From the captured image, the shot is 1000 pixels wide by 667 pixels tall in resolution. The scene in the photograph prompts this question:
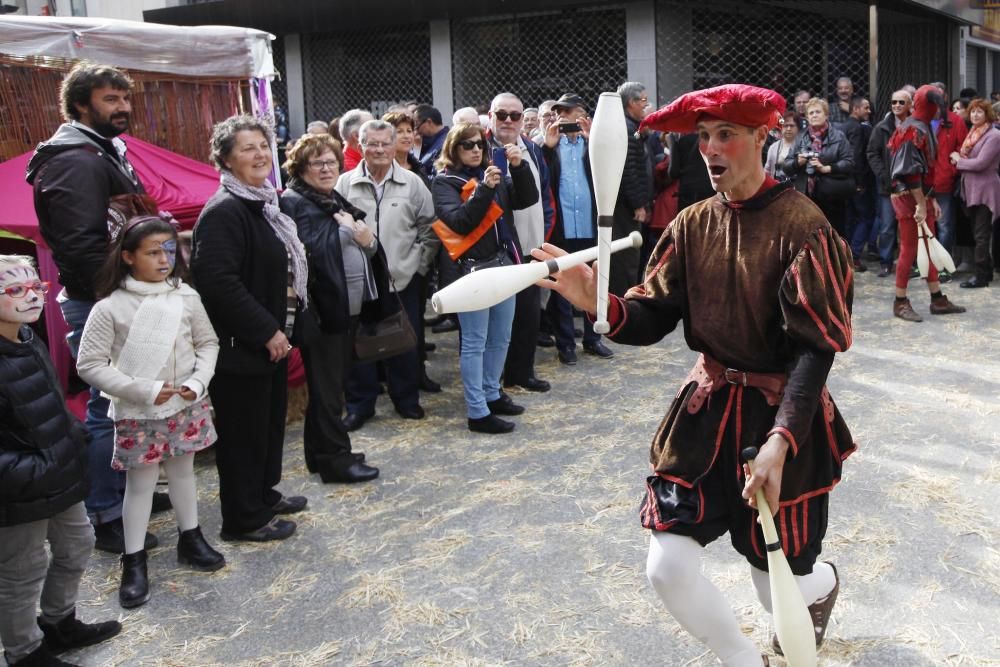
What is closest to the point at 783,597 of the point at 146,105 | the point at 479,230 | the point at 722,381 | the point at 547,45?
the point at 722,381

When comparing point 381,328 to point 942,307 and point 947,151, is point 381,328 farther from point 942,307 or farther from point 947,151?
point 947,151

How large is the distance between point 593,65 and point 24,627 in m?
9.89

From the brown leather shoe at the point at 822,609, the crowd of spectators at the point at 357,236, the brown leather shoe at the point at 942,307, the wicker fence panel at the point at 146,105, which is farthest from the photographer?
the brown leather shoe at the point at 942,307

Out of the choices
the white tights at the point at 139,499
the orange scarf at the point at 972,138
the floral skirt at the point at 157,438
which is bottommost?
the white tights at the point at 139,499

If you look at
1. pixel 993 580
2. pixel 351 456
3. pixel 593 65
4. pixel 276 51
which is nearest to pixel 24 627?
pixel 351 456

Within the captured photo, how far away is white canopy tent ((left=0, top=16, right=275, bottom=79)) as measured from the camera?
16.6ft

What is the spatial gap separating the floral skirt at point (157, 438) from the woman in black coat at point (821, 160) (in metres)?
6.96

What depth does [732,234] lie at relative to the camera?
2418mm

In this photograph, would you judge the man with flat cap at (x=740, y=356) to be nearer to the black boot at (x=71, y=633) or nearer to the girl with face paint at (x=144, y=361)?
the girl with face paint at (x=144, y=361)

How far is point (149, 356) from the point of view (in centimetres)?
359

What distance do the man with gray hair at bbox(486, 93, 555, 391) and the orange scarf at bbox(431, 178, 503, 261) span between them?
42cm

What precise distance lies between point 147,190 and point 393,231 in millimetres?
1392

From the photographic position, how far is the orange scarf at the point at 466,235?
5.41 m

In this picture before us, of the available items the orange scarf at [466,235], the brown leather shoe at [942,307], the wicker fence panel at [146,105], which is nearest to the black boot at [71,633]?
the orange scarf at [466,235]
